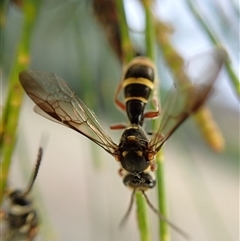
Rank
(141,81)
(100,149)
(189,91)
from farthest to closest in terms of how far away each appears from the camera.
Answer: (100,149) → (141,81) → (189,91)

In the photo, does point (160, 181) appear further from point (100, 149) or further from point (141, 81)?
point (100, 149)

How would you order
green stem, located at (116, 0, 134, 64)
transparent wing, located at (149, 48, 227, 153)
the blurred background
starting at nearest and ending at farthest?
transparent wing, located at (149, 48, 227, 153) < green stem, located at (116, 0, 134, 64) < the blurred background

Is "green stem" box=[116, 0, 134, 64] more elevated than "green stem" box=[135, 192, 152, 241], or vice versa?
"green stem" box=[116, 0, 134, 64]

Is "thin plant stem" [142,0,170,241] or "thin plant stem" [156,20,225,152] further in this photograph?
"thin plant stem" [156,20,225,152]

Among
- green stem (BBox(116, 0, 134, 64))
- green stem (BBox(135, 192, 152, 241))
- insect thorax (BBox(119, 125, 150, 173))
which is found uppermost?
green stem (BBox(116, 0, 134, 64))

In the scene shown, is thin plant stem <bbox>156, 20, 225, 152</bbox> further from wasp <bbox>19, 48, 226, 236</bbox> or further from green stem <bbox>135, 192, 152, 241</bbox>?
green stem <bbox>135, 192, 152, 241</bbox>

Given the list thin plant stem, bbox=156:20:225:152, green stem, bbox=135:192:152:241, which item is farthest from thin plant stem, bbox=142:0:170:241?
thin plant stem, bbox=156:20:225:152

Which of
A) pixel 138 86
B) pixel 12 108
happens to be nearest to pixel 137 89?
pixel 138 86
